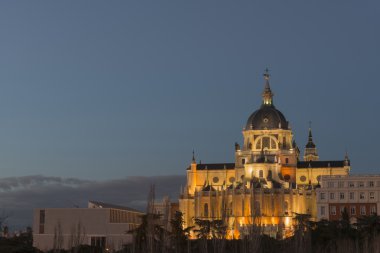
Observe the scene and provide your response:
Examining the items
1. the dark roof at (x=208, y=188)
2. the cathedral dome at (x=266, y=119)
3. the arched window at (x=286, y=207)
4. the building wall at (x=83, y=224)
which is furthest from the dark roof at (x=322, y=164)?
the building wall at (x=83, y=224)

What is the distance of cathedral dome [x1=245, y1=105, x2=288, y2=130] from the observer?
186 m

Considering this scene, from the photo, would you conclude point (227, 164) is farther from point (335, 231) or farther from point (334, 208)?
point (335, 231)

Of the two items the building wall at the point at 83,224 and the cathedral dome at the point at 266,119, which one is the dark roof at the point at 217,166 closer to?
the cathedral dome at the point at 266,119

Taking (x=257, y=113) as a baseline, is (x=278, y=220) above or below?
below

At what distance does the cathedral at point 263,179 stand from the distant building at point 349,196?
10.4 m

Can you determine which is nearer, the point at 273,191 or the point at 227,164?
the point at 273,191

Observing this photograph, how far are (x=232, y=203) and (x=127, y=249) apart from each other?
80.3 meters

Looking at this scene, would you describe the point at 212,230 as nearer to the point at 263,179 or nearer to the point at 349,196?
the point at 349,196

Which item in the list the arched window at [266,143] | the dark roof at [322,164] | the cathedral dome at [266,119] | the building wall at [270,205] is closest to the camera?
the building wall at [270,205]

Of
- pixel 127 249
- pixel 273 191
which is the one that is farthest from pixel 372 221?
pixel 273 191

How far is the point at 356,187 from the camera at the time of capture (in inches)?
5891

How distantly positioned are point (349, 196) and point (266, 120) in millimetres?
41880

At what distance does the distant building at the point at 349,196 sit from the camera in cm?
14825

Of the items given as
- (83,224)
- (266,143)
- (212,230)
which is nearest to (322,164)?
(266,143)
